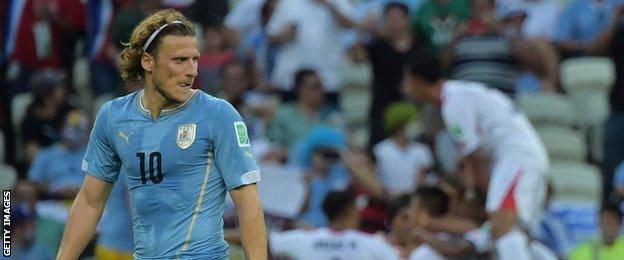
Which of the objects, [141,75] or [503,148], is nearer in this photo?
[141,75]

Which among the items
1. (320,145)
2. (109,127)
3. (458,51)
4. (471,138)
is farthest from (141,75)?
(458,51)

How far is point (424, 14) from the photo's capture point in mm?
16547

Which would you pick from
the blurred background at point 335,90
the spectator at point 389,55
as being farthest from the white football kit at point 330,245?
the spectator at point 389,55

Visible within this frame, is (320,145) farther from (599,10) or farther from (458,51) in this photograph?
(599,10)

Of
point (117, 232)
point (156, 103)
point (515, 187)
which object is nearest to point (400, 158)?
point (515, 187)

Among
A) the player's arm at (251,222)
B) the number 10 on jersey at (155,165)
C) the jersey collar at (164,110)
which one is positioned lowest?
the player's arm at (251,222)

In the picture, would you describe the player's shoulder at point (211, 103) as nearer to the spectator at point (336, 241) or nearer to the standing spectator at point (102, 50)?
the spectator at point (336, 241)

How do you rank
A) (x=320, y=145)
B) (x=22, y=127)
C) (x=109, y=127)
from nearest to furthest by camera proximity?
(x=109, y=127) < (x=320, y=145) < (x=22, y=127)

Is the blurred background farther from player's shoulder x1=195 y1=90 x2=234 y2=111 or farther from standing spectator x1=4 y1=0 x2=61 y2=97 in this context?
player's shoulder x1=195 y1=90 x2=234 y2=111

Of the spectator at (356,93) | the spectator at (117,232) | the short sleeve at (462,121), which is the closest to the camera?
the short sleeve at (462,121)

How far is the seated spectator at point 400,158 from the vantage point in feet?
49.9

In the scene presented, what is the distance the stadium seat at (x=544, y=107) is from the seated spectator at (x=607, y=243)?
2.79 m

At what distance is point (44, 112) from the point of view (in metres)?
16.0

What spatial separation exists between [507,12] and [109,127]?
9729mm
